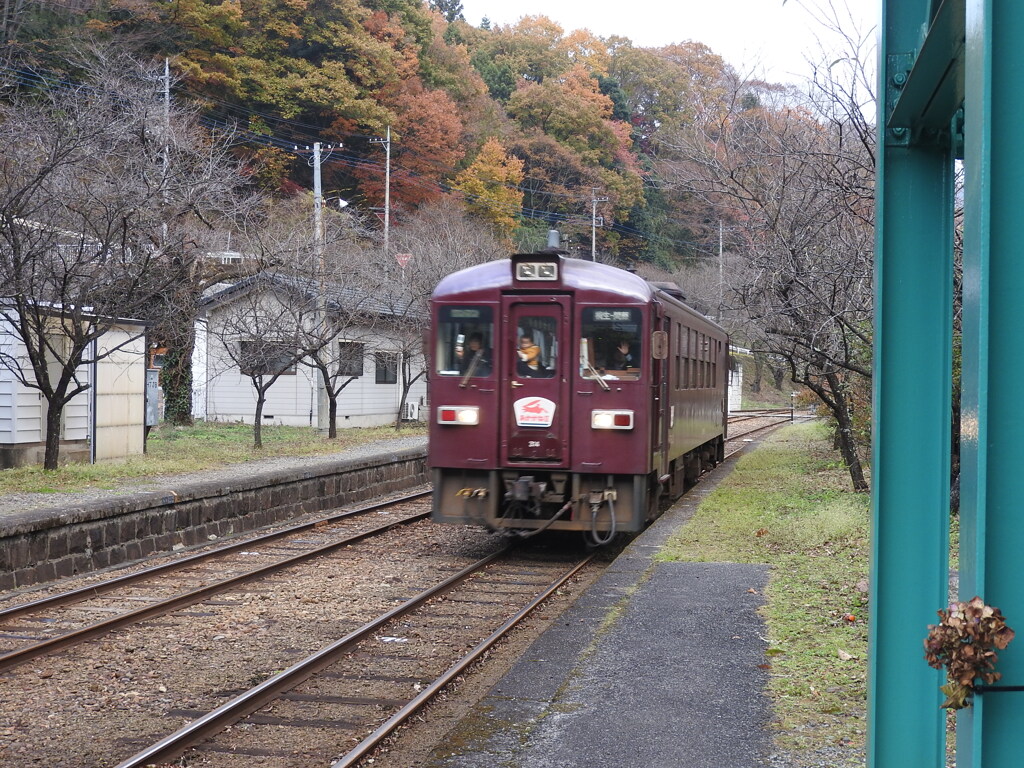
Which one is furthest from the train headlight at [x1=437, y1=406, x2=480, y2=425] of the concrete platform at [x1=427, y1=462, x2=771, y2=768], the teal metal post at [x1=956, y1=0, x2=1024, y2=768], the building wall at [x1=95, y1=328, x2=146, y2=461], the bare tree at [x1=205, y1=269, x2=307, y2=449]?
the bare tree at [x1=205, y1=269, x2=307, y2=449]

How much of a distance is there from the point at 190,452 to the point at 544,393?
10400 mm

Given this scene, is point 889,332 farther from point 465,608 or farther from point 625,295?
point 625,295

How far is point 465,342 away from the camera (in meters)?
10.1

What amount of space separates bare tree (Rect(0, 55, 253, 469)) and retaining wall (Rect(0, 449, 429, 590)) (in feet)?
10.5

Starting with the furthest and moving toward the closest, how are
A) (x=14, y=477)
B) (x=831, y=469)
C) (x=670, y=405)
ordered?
(x=831, y=469) → (x=14, y=477) → (x=670, y=405)

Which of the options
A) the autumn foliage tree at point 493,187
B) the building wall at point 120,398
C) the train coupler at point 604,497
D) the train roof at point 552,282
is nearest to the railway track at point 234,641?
the train coupler at point 604,497

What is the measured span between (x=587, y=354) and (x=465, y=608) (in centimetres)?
284

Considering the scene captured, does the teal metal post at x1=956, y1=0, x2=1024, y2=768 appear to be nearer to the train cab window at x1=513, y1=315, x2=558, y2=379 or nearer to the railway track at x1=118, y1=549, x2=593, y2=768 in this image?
the railway track at x1=118, y1=549, x2=593, y2=768

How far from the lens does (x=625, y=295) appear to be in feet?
32.4

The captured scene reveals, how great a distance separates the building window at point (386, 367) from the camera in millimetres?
29633

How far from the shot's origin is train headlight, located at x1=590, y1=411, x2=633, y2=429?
980 cm

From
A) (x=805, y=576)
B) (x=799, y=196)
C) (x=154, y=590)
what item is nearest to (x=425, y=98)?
(x=799, y=196)

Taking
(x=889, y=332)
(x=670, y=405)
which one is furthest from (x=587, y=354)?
(x=889, y=332)

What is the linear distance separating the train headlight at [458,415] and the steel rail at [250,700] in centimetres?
229
